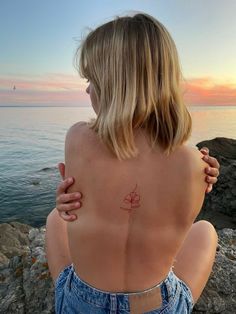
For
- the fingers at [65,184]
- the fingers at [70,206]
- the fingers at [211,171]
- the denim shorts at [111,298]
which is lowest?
the denim shorts at [111,298]

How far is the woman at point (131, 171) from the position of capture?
1.89 meters

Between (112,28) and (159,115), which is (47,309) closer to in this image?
(159,115)

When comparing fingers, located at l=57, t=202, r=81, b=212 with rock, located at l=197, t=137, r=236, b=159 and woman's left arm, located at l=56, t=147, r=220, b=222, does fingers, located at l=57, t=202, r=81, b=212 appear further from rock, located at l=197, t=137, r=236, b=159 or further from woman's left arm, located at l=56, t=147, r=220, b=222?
rock, located at l=197, t=137, r=236, b=159

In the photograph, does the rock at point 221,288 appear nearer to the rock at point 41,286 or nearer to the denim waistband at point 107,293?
the rock at point 41,286

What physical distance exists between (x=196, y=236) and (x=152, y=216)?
2.84 ft

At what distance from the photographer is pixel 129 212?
190 centimetres

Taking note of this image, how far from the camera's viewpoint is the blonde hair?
191 centimetres

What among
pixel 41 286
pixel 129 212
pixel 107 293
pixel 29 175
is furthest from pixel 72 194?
pixel 29 175

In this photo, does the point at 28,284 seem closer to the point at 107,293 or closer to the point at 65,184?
the point at 107,293

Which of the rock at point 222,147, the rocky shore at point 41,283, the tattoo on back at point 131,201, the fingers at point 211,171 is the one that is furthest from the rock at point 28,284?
the rock at point 222,147

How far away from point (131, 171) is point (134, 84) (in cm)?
46

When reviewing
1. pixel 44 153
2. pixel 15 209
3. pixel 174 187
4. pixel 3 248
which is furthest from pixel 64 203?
pixel 44 153

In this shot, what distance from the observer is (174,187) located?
190 centimetres

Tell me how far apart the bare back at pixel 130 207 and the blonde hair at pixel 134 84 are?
0.08m
